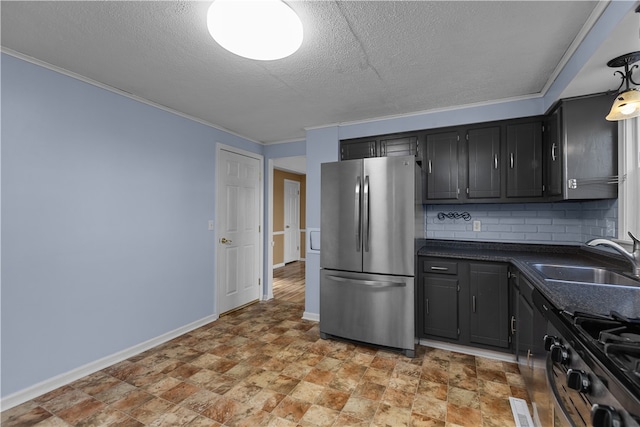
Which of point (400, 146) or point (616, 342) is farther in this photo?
point (400, 146)

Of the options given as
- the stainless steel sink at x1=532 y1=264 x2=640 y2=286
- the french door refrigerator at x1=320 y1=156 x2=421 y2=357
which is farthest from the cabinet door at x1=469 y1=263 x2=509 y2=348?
the french door refrigerator at x1=320 y1=156 x2=421 y2=357

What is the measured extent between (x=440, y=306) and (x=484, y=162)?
1.49m

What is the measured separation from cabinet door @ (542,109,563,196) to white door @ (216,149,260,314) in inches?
136

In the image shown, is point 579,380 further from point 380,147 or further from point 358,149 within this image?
point 358,149

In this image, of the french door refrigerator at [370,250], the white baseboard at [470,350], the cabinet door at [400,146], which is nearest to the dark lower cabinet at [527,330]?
the white baseboard at [470,350]

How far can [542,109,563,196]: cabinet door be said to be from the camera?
7.74ft

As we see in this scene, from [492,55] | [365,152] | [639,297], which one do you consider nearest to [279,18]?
[492,55]

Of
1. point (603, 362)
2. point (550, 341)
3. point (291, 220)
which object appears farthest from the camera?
point (291, 220)

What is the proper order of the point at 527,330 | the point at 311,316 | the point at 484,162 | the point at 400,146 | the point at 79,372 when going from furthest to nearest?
1. the point at 311,316
2. the point at 400,146
3. the point at 484,162
4. the point at 79,372
5. the point at 527,330

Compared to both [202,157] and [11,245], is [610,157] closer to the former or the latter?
[202,157]

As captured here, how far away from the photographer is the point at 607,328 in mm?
1016

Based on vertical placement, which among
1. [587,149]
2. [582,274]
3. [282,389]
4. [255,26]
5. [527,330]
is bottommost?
[282,389]

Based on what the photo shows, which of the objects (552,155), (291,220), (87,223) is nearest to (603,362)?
(552,155)

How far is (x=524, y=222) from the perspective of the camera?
114 inches
